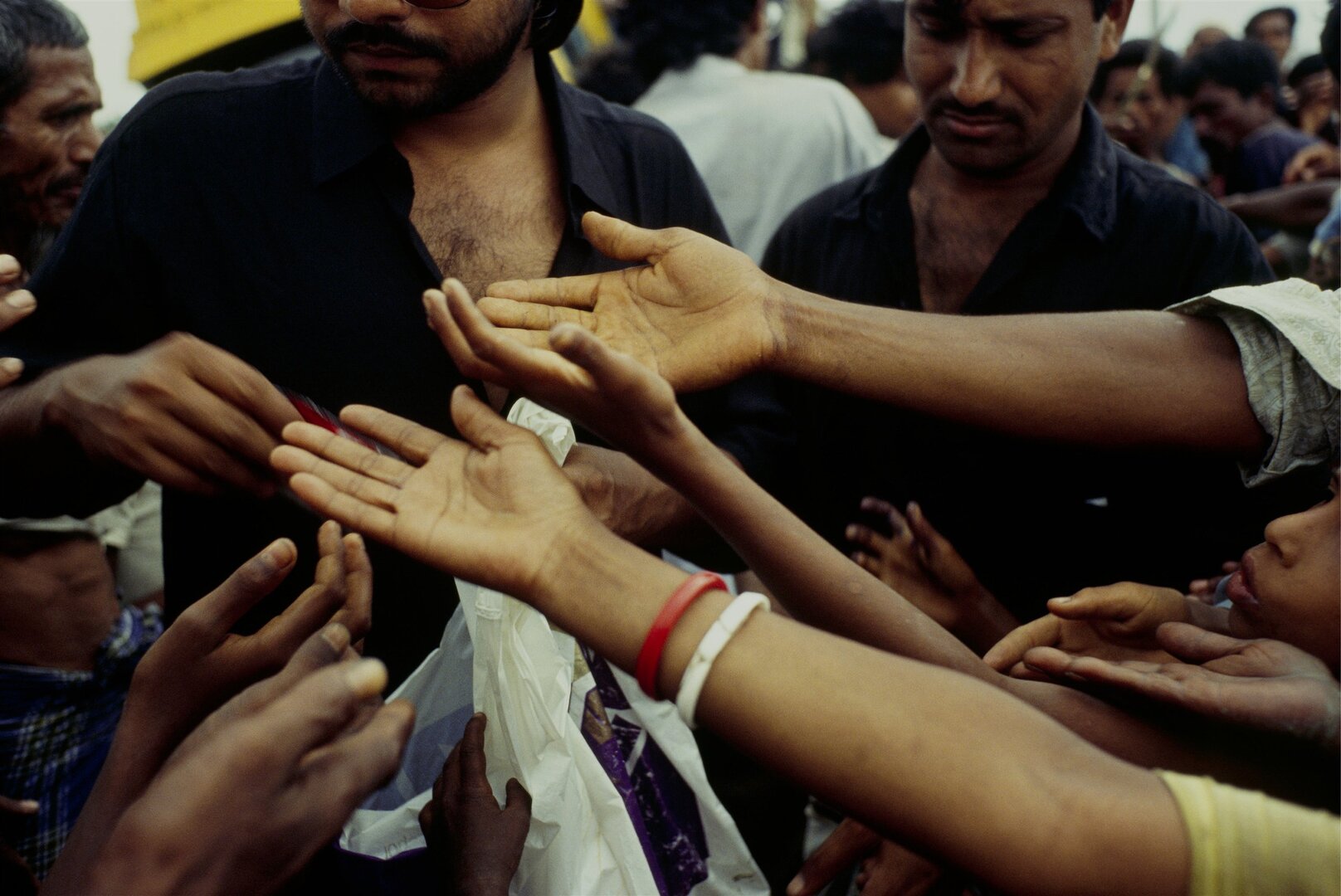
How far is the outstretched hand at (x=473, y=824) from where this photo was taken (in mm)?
1590

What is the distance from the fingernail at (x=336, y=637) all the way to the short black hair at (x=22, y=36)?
178 centimetres

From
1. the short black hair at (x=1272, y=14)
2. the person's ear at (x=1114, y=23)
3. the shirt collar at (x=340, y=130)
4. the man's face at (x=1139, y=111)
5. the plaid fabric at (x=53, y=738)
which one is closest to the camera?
the shirt collar at (x=340, y=130)

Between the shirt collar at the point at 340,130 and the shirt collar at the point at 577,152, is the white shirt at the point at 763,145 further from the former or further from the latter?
the shirt collar at the point at 340,130

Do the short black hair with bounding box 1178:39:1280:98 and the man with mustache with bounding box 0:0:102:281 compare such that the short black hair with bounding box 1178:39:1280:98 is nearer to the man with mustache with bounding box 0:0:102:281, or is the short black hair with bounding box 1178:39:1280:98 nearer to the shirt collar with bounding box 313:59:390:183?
the shirt collar with bounding box 313:59:390:183

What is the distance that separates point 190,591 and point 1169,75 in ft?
21.5

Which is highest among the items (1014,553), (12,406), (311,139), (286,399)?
(311,139)

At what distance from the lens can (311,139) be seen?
2.04 meters

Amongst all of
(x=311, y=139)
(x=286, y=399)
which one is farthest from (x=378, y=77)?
(x=286, y=399)

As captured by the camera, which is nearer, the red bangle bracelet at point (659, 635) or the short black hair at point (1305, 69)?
the red bangle bracelet at point (659, 635)

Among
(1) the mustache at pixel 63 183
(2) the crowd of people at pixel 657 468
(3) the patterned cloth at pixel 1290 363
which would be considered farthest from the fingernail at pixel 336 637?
(1) the mustache at pixel 63 183

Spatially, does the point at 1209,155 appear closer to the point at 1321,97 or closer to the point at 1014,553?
the point at 1321,97

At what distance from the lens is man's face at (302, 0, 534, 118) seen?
1954 millimetres

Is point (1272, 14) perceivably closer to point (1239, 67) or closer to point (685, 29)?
point (1239, 67)

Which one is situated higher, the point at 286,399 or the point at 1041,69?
the point at 1041,69
